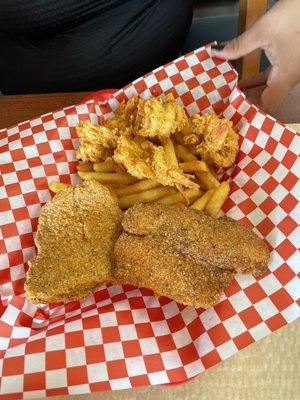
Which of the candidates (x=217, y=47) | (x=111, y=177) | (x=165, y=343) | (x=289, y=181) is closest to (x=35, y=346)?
(x=165, y=343)

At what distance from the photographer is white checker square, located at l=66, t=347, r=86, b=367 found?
140 cm

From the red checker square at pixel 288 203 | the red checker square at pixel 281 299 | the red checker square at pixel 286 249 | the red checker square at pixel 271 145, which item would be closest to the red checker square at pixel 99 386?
the red checker square at pixel 281 299

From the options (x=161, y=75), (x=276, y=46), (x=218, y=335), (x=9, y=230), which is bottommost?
(x=218, y=335)

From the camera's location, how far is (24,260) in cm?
162

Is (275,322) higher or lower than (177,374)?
higher

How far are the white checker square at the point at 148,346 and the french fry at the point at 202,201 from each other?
0.44 meters

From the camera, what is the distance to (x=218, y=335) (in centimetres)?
143

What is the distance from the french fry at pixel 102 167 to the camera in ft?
5.57

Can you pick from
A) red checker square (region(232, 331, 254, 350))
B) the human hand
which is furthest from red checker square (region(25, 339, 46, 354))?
the human hand

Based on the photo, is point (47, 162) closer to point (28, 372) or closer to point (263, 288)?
point (28, 372)

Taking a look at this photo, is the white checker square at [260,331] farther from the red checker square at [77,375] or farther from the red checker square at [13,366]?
the red checker square at [13,366]

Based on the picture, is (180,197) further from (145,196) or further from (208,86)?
(208,86)

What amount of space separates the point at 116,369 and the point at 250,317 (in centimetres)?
43

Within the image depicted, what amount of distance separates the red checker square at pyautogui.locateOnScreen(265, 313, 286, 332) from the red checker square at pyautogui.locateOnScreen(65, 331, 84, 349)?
564 mm
